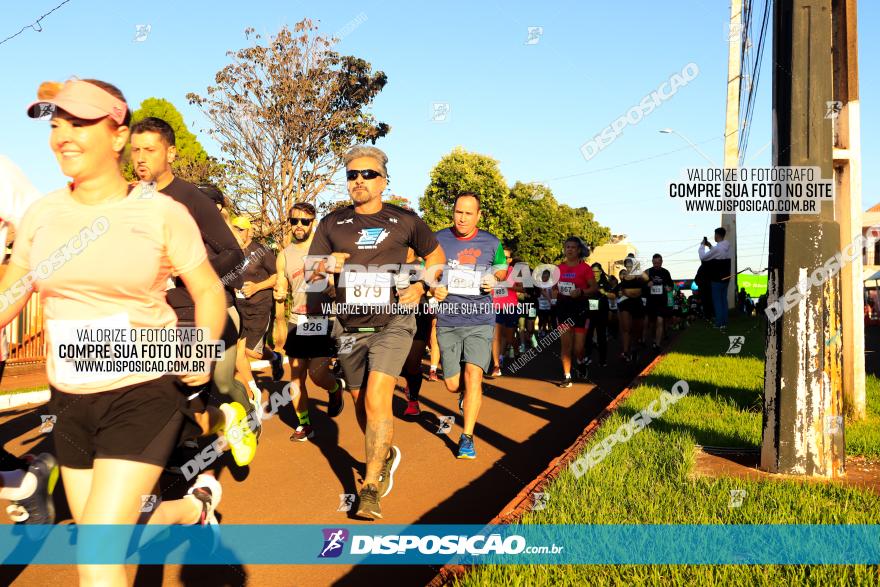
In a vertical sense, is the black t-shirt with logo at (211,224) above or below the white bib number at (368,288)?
above

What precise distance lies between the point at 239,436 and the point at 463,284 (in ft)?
10.4

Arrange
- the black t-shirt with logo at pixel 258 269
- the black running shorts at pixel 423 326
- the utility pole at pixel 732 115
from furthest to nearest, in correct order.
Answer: the utility pole at pixel 732 115 → the black t-shirt with logo at pixel 258 269 → the black running shorts at pixel 423 326

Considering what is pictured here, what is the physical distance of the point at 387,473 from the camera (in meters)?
5.45

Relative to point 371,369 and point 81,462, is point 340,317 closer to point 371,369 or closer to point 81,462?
point 371,369

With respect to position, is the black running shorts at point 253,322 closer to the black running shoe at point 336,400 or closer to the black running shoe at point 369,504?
the black running shoe at point 336,400

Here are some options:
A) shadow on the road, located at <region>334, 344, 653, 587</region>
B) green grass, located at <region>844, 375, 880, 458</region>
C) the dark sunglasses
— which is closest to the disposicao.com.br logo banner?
shadow on the road, located at <region>334, 344, 653, 587</region>

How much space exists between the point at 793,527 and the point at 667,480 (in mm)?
1019

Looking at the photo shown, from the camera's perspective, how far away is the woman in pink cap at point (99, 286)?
287 centimetres

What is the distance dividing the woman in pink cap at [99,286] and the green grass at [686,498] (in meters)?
1.43

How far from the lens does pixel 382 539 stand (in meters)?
4.69

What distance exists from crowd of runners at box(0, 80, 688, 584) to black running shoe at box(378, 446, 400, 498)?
2 centimetres

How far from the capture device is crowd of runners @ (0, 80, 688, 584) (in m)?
2.93

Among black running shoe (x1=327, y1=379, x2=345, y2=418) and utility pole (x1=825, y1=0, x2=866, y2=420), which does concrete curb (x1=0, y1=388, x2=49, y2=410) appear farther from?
utility pole (x1=825, y1=0, x2=866, y2=420)

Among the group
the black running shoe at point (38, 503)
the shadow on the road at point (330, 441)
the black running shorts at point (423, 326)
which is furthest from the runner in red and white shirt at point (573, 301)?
the black running shoe at point (38, 503)
